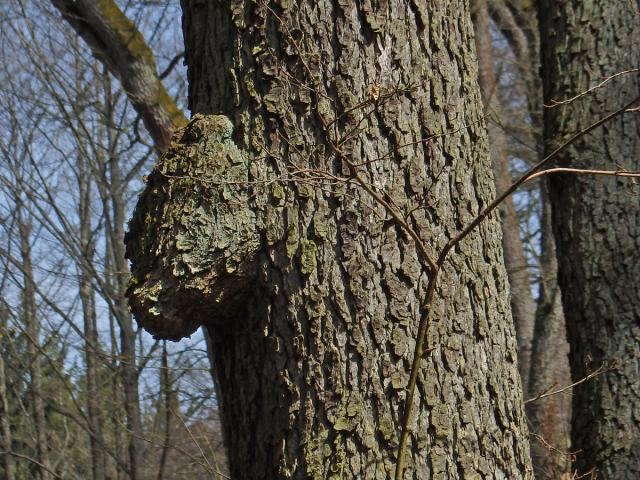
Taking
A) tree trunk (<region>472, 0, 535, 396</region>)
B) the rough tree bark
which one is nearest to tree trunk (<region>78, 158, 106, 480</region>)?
tree trunk (<region>472, 0, 535, 396</region>)

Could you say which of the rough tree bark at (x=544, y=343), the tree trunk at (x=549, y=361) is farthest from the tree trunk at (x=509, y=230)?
the tree trunk at (x=549, y=361)

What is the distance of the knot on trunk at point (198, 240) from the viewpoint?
2115 millimetres

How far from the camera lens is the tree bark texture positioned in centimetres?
372

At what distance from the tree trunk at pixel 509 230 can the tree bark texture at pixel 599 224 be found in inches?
149

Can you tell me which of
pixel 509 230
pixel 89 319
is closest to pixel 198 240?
pixel 509 230

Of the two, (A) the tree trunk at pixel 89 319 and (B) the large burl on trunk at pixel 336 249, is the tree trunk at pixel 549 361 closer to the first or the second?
(A) the tree trunk at pixel 89 319

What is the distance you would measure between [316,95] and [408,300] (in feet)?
1.84

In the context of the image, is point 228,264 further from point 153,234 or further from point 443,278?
point 443,278

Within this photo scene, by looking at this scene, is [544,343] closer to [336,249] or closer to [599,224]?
[599,224]

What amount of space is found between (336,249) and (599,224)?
7.48ft

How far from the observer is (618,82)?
410cm

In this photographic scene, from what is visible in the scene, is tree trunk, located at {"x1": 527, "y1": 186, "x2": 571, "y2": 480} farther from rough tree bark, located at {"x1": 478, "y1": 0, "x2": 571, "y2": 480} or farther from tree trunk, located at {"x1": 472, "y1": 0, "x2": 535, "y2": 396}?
tree trunk, located at {"x1": 472, "y1": 0, "x2": 535, "y2": 396}

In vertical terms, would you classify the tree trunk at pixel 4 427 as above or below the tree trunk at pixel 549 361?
above

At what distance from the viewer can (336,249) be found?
6.78ft
